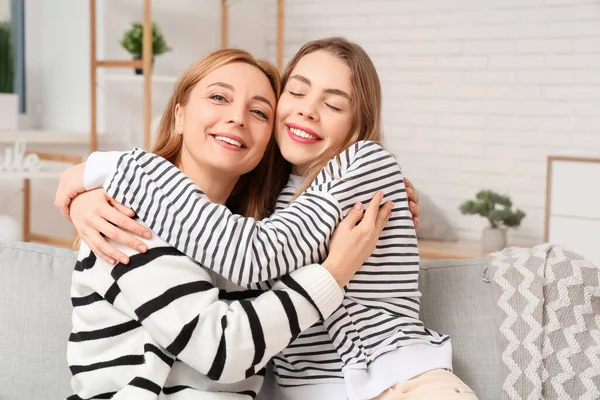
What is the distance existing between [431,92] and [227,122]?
332 centimetres

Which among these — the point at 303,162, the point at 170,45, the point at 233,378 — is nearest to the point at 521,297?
the point at 303,162

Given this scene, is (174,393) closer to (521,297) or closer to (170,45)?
(521,297)

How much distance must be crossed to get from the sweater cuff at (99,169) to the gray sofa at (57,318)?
257mm

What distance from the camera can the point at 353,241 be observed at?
1.46 meters

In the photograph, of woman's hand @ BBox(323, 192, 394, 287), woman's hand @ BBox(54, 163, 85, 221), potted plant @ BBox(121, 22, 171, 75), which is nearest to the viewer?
woman's hand @ BBox(323, 192, 394, 287)

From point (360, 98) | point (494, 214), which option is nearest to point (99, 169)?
point (360, 98)

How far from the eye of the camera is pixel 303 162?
1650 mm

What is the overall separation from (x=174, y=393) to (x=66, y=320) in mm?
368

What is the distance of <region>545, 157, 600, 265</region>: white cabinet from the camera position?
143 inches

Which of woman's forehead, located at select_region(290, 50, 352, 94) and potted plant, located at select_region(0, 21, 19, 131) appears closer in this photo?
woman's forehead, located at select_region(290, 50, 352, 94)

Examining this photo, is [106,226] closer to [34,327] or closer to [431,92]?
[34,327]

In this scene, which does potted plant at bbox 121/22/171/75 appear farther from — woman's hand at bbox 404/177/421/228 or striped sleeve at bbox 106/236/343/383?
striped sleeve at bbox 106/236/343/383

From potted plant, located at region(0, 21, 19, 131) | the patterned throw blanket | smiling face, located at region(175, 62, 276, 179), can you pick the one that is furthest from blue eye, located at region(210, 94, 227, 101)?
potted plant, located at region(0, 21, 19, 131)

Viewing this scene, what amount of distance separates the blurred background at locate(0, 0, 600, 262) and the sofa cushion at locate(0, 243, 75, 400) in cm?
236
